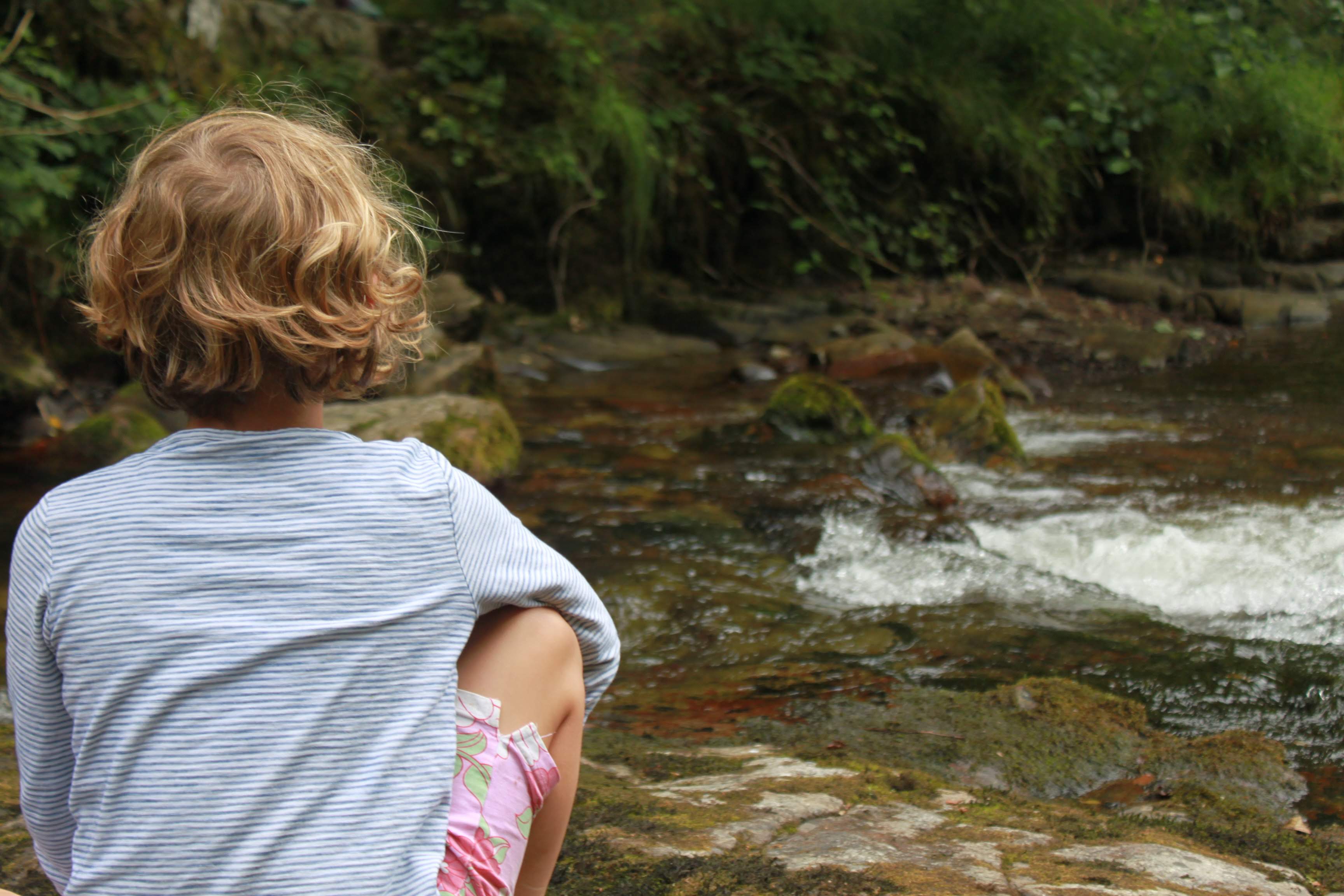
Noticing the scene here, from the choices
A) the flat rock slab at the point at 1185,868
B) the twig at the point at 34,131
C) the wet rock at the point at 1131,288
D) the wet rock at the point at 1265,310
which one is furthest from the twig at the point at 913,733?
the wet rock at the point at 1131,288

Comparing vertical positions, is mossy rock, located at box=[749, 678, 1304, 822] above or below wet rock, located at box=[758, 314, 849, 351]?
below

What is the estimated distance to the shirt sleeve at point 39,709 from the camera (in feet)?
3.91

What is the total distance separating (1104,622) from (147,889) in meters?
3.14

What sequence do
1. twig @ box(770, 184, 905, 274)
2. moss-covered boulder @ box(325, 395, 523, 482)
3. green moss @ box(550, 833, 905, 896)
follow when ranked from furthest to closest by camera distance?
twig @ box(770, 184, 905, 274), moss-covered boulder @ box(325, 395, 523, 482), green moss @ box(550, 833, 905, 896)

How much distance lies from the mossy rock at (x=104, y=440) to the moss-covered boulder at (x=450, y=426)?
2.75ft

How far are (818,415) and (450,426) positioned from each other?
200 cm

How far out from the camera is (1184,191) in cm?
1177

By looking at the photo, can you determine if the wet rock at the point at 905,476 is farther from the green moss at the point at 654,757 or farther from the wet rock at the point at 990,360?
the green moss at the point at 654,757

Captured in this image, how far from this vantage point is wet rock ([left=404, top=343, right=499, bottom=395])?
6527mm

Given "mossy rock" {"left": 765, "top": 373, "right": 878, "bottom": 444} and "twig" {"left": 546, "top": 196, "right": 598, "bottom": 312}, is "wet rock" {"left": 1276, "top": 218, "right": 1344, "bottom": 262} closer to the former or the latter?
"twig" {"left": 546, "top": 196, "right": 598, "bottom": 312}

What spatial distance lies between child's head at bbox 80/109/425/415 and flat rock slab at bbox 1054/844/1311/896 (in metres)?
1.47

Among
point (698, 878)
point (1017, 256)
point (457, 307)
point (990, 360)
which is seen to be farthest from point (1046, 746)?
point (1017, 256)

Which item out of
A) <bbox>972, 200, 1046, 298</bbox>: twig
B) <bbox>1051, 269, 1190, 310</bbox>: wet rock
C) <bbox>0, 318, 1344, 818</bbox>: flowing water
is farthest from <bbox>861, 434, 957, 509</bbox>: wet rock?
<bbox>1051, 269, 1190, 310</bbox>: wet rock

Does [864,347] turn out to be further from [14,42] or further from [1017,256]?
[14,42]
